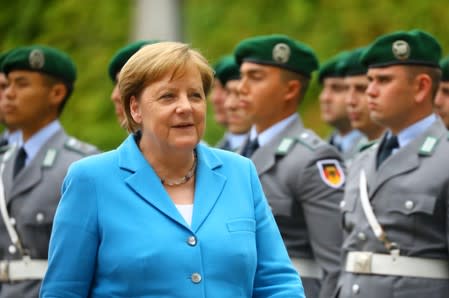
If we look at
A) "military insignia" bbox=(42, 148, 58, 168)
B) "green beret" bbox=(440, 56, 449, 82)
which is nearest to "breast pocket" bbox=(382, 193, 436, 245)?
"military insignia" bbox=(42, 148, 58, 168)

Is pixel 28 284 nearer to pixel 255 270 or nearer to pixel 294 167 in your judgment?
pixel 294 167

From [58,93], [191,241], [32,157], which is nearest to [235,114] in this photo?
[58,93]

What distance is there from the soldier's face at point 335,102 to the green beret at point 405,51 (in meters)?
3.11

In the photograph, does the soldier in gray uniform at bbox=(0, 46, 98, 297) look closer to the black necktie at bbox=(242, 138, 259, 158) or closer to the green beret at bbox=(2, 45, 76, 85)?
the green beret at bbox=(2, 45, 76, 85)

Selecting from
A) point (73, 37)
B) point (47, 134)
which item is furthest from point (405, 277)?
point (73, 37)

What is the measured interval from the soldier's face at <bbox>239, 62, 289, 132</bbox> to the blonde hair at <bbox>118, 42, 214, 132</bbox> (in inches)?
128

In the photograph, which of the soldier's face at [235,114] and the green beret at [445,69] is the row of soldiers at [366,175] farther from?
the soldier's face at [235,114]

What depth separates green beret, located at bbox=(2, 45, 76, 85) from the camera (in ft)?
34.6

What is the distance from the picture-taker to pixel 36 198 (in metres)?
9.95

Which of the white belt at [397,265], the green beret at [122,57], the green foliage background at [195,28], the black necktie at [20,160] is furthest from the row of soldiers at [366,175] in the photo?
the green foliage background at [195,28]

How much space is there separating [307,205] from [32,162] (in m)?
1.83

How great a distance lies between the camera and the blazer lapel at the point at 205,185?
6.61 m

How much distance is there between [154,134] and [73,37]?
12230 millimetres

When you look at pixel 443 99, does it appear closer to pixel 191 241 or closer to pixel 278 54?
pixel 278 54
